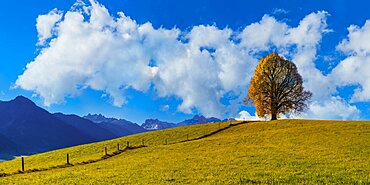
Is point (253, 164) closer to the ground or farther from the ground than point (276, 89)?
closer to the ground

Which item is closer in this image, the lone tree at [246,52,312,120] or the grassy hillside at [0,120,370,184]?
the grassy hillside at [0,120,370,184]

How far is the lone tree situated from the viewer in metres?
101

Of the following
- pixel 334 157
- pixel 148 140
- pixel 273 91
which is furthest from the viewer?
pixel 273 91

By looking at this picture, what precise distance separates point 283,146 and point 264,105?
45.2m

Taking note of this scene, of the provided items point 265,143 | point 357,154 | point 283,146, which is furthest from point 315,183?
point 265,143

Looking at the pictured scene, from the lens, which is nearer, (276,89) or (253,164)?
(253,164)

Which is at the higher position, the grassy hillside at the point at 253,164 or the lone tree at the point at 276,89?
the lone tree at the point at 276,89

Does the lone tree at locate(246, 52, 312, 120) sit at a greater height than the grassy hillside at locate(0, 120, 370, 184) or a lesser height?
greater

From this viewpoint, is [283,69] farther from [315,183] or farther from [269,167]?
[315,183]

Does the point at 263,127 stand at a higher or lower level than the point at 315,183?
higher

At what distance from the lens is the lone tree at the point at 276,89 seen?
10131 centimetres

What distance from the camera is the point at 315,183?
25.0 metres

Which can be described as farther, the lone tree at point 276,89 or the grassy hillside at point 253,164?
the lone tree at point 276,89

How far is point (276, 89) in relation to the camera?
332 feet
